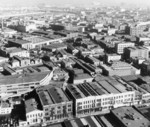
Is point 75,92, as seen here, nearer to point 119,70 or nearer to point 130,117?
point 130,117

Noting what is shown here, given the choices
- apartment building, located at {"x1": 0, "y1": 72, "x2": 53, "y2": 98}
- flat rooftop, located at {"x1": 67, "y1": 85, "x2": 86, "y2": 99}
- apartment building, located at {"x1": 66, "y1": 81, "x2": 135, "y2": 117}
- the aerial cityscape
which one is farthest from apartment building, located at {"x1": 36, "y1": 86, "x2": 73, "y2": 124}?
apartment building, located at {"x1": 0, "y1": 72, "x2": 53, "y2": 98}

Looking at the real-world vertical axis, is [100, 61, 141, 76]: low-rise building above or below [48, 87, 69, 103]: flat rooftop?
below

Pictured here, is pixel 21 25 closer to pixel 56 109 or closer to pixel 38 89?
pixel 38 89

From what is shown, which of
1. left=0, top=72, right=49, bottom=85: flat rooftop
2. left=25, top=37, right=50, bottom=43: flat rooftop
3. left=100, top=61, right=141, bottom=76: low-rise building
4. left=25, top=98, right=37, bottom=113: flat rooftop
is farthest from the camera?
left=25, top=37, right=50, bottom=43: flat rooftop

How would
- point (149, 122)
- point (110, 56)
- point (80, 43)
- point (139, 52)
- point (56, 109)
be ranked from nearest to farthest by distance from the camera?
1. point (149, 122)
2. point (56, 109)
3. point (110, 56)
4. point (139, 52)
5. point (80, 43)

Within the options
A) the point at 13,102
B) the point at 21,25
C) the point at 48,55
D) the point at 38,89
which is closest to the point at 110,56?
the point at 48,55

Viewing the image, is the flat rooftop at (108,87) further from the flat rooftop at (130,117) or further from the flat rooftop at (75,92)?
the flat rooftop at (75,92)

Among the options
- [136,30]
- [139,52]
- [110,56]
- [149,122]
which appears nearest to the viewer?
[149,122]

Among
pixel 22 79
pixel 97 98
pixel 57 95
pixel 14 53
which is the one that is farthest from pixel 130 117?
pixel 14 53

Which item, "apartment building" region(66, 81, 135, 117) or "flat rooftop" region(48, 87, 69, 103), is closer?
"flat rooftop" region(48, 87, 69, 103)

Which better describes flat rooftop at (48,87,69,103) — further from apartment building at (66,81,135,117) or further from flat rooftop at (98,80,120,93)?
flat rooftop at (98,80,120,93)

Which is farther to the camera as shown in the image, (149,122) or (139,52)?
(139,52)
